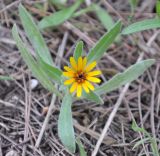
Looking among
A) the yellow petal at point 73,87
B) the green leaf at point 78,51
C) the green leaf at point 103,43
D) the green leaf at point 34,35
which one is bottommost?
the yellow petal at point 73,87

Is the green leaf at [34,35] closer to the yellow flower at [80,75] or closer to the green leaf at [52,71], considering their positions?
the green leaf at [52,71]

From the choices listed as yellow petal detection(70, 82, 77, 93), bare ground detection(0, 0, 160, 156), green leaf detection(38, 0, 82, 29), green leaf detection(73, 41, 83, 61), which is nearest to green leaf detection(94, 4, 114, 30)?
bare ground detection(0, 0, 160, 156)

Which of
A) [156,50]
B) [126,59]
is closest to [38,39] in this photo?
[126,59]

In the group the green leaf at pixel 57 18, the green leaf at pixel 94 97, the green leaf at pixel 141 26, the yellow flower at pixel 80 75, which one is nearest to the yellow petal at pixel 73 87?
the yellow flower at pixel 80 75

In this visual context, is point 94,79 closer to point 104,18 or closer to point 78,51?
point 78,51

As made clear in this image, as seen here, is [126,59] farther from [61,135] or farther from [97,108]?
[61,135]

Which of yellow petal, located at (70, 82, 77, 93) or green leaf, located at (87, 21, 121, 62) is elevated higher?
green leaf, located at (87, 21, 121, 62)

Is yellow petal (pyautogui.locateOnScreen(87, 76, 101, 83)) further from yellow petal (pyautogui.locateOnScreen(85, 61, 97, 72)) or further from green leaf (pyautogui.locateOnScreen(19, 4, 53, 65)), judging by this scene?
green leaf (pyautogui.locateOnScreen(19, 4, 53, 65))
